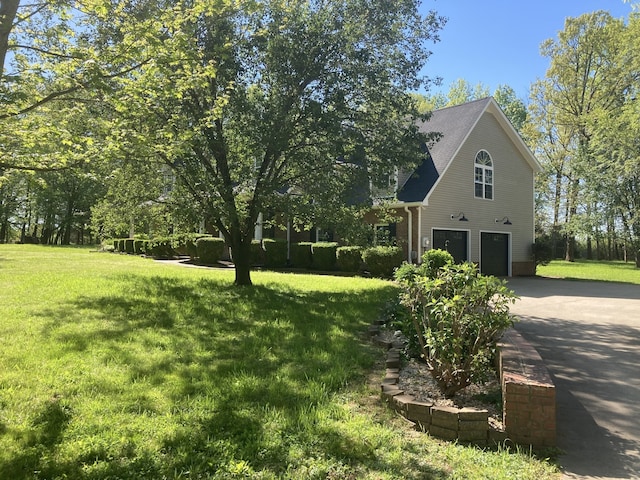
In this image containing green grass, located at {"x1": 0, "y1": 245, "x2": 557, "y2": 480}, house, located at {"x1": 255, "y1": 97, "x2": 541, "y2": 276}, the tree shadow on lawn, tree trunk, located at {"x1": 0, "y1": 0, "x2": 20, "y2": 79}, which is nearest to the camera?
green grass, located at {"x1": 0, "y1": 245, "x2": 557, "y2": 480}

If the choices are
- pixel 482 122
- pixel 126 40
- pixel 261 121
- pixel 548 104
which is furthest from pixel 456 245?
pixel 548 104

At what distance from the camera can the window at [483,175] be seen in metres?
18.5

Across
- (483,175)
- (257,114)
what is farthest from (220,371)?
(483,175)

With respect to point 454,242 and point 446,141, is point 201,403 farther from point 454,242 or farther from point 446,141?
point 446,141

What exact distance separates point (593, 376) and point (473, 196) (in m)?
14.0

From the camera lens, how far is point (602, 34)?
95.7 feet

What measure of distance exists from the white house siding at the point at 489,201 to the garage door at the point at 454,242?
25 centimetres

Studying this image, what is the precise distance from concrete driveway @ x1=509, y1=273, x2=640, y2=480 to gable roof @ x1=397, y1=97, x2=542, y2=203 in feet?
21.5

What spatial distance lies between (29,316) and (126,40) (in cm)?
430

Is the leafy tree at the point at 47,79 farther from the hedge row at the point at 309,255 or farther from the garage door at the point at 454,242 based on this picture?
the garage door at the point at 454,242

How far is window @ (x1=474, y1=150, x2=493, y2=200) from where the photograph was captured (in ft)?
60.7

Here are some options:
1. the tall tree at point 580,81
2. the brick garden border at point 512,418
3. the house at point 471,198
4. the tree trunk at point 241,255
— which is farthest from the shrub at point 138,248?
the tall tree at point 580,81

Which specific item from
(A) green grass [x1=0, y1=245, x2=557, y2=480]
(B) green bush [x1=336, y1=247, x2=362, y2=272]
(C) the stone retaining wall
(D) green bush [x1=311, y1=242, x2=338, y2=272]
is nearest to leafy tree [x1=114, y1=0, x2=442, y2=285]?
(A) green grass [x1=0, y1=245, x2=557, y2=480]

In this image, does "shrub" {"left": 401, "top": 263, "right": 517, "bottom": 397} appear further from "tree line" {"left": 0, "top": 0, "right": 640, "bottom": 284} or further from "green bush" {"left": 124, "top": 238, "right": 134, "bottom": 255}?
"green bush" {"left": 124, "top": 238, "right": 134, "bottom": 255}
